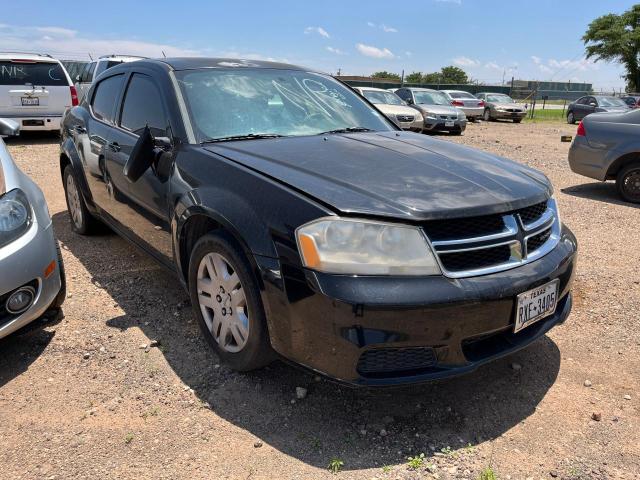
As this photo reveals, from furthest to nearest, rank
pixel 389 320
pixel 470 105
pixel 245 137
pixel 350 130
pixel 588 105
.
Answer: pixel 588 105, pixel 470 105, pixel 350 130, pixel 245 137, pixel 389 320

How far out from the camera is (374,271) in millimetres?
2217

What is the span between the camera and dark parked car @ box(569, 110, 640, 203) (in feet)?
24.0

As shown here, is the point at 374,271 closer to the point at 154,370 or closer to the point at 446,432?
the point at 446,432

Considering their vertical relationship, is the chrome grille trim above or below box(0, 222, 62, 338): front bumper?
above

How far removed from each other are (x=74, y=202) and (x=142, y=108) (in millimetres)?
1997

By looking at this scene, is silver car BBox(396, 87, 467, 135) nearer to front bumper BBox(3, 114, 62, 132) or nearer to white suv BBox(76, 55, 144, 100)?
white suv BBox(76, 55, 144, 100)

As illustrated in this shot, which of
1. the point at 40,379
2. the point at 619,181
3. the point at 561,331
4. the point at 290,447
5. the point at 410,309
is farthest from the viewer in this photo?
the point at 619,181

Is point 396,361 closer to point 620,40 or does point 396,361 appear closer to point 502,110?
point 502,110

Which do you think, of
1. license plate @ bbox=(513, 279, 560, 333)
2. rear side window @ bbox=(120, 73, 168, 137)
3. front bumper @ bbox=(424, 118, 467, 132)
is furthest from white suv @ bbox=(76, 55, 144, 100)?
license plate @ bbox=(513, 279, 560, 333)

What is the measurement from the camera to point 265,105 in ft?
11.4

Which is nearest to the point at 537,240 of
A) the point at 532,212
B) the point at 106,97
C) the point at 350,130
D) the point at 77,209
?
the point at 532,212

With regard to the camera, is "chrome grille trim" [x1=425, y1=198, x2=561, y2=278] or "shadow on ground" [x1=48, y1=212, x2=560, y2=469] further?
"shadow on ground" [x1=48, y1=212, x2=560, y2=469]

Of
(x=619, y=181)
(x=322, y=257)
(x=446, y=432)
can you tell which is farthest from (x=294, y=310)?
(x=619, y=181)

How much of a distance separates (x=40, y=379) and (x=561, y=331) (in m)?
3.11
